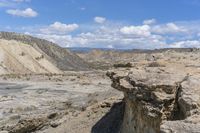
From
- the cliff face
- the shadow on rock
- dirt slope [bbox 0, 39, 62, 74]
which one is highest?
the cliff face

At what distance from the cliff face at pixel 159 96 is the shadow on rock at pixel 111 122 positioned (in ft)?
9.16

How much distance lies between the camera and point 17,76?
88.4 metres

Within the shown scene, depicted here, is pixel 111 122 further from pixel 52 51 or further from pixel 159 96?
pixel 52 51

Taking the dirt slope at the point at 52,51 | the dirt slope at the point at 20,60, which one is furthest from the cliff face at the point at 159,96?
the dirt slope at the point at 52,51

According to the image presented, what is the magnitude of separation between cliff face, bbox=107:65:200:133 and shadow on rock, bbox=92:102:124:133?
9.16 ft

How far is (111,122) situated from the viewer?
722 inches

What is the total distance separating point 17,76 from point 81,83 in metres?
22.4

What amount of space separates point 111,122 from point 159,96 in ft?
20.4

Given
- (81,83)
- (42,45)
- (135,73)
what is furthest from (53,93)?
(42,45)

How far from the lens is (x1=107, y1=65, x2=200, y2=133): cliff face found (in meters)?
11.5

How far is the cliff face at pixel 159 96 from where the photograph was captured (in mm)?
11543

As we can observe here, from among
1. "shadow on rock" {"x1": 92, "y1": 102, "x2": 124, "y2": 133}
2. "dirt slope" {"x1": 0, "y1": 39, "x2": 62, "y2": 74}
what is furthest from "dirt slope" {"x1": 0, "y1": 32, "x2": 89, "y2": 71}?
"shadow on rock" {"x1": 92, "y1": 102, "x2": 124, "y2": 133}

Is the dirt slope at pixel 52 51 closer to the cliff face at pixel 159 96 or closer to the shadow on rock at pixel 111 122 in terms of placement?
the shadow on rock at pixel 111 122

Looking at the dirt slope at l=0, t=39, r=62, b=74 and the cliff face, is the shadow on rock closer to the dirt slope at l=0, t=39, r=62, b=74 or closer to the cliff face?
the cliff face
